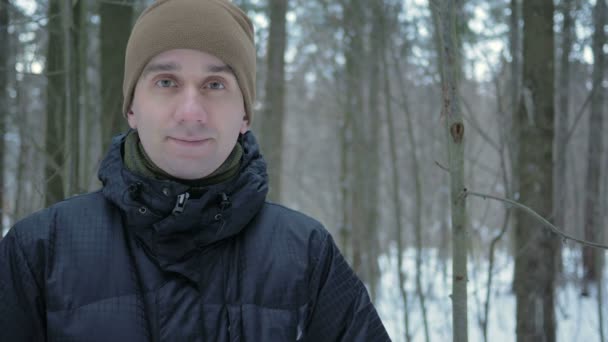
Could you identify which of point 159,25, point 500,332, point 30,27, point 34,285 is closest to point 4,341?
point 34,285

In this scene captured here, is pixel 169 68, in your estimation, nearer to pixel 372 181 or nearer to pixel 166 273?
pixel 166 273

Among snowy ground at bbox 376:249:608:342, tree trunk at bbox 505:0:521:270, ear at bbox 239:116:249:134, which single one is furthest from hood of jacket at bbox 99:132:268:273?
snowy ground at bbox 376:249:608:342

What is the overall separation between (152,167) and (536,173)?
283 centimetres

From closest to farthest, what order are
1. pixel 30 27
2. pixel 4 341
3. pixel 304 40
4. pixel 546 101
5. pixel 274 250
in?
pixel 4 341
pixel 274 250
pixel 546 101
pixel 30 27
pixel 304 40

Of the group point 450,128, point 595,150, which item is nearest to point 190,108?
point 450,128

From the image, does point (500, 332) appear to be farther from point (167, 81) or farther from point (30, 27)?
point (30, 27)

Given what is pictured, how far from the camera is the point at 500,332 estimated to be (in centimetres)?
653

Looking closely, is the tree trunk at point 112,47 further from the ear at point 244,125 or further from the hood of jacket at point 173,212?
the hood of jacket at point 173,212

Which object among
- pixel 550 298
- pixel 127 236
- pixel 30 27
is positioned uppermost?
pixel 30 27

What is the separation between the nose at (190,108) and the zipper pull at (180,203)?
21cm

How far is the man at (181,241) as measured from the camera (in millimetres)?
1401

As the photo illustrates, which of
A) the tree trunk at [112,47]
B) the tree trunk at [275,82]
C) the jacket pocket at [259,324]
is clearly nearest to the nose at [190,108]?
the jacket pocket at [259,324]

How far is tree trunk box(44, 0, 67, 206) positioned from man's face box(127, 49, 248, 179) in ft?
7.70

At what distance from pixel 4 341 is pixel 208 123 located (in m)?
0.76
